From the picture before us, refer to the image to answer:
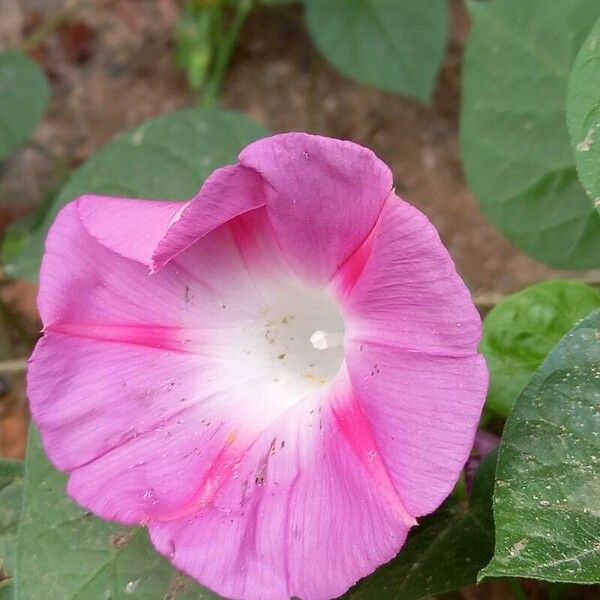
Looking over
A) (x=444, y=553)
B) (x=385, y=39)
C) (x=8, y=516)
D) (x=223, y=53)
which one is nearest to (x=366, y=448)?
(x=444, y=553)

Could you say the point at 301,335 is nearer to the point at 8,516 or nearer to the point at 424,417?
the point at 424,417

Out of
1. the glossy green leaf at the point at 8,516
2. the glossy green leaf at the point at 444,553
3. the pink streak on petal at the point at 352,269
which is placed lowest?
the glossy green leaf at the point at 8,516

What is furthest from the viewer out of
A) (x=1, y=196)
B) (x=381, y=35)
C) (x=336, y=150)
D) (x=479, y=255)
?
(x=1, y=196)

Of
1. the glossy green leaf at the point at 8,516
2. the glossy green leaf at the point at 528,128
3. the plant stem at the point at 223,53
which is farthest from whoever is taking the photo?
the plant stem at the point at 223,53

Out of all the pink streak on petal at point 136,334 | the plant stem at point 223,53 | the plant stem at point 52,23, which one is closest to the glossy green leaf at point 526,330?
the pink streak on petal at point 136,334

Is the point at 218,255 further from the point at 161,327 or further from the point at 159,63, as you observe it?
the point at 159,63

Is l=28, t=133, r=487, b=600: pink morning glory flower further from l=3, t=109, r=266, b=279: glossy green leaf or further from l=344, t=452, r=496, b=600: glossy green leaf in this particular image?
l=3, t=109, r=266, b=279: glossy green leaf

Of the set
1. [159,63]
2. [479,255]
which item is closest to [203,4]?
[159,63]

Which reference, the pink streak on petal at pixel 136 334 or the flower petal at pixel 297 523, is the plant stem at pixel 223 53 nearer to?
the pink streak on petal at pixel 136 334
